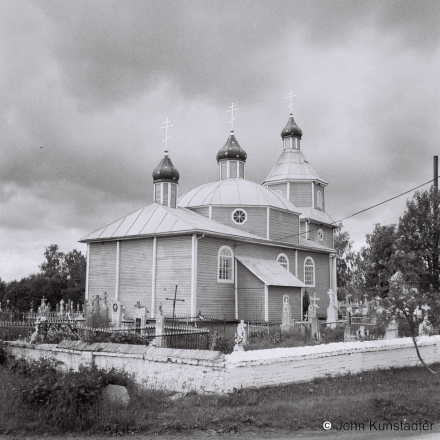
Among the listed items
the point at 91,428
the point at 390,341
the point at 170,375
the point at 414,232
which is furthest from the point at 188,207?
the point at 91,428

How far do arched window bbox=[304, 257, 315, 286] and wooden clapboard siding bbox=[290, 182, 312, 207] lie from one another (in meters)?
7.08

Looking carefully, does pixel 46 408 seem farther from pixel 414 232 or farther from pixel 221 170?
pixel 414 232

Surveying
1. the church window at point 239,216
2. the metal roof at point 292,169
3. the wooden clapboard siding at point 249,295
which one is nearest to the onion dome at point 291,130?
the metal roof at point 292,169

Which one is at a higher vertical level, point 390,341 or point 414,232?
point 414,232

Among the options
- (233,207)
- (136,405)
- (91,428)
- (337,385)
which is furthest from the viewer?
(233,207)

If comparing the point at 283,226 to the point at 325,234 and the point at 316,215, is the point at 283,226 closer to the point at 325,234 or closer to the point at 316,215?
the point at 316,215

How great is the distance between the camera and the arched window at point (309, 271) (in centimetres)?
2950

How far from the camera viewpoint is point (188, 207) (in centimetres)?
2845

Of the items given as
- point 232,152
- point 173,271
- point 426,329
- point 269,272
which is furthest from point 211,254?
point 426,329

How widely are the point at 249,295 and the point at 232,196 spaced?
20.6ft

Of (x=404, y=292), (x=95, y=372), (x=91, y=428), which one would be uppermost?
(x=404, y=292)

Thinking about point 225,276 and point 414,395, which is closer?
point 414,395

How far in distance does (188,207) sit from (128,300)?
685 centimetres

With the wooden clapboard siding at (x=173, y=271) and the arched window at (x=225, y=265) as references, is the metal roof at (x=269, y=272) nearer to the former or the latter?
the arched window at (x=225, y=265)
